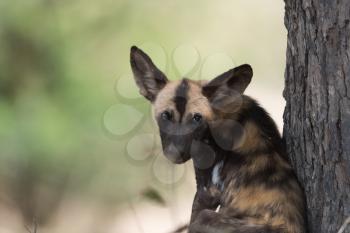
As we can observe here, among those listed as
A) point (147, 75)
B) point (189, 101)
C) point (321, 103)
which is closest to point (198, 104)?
point (189, 101)

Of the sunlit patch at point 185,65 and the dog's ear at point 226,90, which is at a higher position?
the sunlit patch at point 185,65

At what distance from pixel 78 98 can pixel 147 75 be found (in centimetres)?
396

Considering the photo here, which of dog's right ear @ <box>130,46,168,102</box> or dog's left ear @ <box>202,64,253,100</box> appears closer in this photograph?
dog's left ear @ <box>202,64,253,100</box>

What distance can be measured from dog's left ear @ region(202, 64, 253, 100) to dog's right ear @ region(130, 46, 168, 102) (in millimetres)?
312

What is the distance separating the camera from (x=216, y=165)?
476 centimetres

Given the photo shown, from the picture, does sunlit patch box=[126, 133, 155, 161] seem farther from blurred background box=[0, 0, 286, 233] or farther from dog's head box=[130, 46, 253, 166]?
blurred background box=[0, 0, 286, 233]

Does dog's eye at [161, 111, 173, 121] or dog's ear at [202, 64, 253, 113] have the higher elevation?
dog's ear at [202, 64, 253, 113]

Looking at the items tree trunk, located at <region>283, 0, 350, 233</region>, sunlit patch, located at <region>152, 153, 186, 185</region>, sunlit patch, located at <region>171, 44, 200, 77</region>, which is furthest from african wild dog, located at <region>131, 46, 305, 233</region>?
sunlit patch, located at <region>171, 44, 200, 77</region>

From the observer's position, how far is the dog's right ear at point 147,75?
4.84 metres

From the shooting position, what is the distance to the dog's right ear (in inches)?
191

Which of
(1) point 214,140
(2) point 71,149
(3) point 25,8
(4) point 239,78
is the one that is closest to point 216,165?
(1) point 214,140

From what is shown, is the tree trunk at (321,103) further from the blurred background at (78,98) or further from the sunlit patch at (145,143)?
the blurred background at (78,98)

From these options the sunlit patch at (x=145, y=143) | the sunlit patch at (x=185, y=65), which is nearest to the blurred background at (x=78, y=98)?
the sunlit patch at (x=185, y=65)

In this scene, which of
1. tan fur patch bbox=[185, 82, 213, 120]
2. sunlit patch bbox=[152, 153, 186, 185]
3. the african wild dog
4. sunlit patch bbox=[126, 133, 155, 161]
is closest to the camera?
the african wild dog
